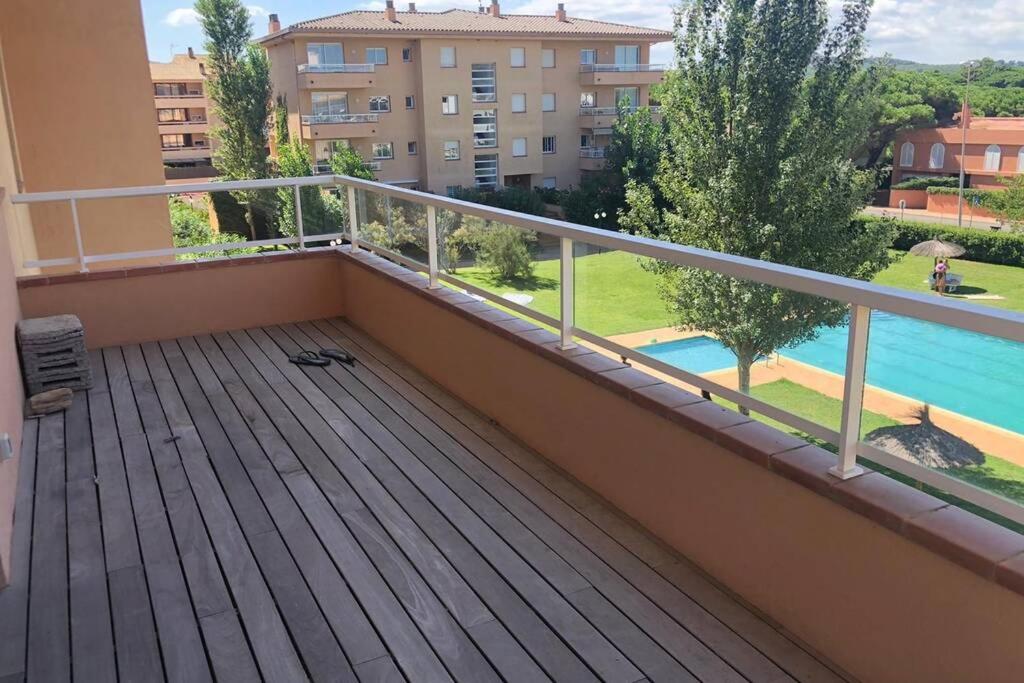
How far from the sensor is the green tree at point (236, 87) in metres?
32.7

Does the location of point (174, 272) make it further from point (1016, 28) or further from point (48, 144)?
point (1016, 28)

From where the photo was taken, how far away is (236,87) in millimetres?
33281

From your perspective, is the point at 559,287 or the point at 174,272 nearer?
the point at 559,287

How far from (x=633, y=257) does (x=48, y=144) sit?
8.48 m

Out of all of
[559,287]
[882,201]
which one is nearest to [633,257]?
[559,287]

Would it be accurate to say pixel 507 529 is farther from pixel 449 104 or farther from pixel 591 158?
pixel 591 158

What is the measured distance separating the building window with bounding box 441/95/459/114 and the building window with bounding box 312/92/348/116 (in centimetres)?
453

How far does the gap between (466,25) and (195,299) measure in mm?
35373

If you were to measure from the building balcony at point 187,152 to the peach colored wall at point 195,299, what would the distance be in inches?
1994

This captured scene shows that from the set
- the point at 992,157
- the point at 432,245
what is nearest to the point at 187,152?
the point at 992,157

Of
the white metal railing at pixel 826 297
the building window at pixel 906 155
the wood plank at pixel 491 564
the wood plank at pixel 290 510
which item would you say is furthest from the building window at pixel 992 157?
the wood plank at pixel 491 564

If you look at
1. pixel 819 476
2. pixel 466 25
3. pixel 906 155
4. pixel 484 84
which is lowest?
pixel 906 155

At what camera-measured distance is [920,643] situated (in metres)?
1.95

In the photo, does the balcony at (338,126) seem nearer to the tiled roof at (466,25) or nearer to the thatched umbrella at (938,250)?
the tiled roof at (466,25)
